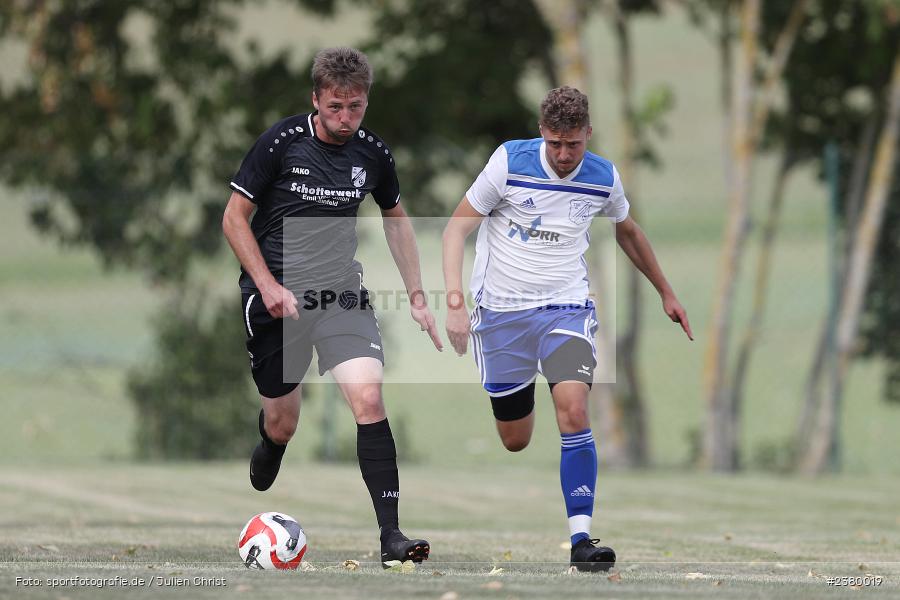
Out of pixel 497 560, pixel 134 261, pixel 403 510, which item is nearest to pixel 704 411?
pixel 403 510

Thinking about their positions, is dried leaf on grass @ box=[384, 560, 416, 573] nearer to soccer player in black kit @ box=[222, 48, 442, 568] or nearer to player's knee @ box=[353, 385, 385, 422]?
soccer player in black kit @ box=[222, 48, 442, 568]

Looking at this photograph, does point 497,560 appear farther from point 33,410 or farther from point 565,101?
point 33,410

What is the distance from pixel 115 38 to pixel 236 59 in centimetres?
133

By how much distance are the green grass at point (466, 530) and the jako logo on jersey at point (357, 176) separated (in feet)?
5.54

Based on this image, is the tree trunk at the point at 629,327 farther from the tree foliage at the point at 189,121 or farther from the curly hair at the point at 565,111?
the curly hair at the point at 565,111

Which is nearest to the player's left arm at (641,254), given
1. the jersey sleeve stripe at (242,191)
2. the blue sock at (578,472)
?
the blue sock at (578,472)

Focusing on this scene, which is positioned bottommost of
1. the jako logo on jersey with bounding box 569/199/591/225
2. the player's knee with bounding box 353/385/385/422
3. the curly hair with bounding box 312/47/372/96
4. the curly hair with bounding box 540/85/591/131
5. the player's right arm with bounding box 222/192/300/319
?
the player's knee with bounding box 353/385/385/422

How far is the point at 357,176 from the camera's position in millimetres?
6723

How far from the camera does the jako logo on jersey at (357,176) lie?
6.71 metres

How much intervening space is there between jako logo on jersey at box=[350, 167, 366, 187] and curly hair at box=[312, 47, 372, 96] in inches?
15.5

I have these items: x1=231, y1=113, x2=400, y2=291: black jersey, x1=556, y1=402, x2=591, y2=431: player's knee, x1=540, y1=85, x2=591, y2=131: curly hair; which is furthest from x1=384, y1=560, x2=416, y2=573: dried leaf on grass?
x1=540, y1=85, x2=591, y2=131: curly hair

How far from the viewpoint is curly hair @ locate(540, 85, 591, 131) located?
655 cm

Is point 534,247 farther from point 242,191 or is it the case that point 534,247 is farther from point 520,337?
point 242,191

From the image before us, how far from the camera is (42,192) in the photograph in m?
15.0
